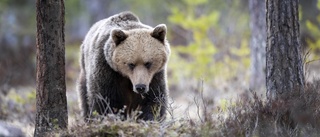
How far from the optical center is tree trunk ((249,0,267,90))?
36.4 feet

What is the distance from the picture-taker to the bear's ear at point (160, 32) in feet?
23.0

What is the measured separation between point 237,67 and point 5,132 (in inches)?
350

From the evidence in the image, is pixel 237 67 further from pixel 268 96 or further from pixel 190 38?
pixel 268 96

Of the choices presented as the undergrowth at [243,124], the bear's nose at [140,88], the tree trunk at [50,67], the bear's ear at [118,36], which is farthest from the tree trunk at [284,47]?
the tree trunk at [50,67]

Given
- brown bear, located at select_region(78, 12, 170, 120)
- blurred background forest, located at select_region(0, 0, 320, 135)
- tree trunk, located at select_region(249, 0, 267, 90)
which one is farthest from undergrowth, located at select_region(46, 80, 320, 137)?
tree trunk, located at select_region(249, 0, 267, 90)

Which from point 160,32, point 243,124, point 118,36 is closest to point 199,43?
point 160,32

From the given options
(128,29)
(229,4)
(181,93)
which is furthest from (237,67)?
(128,29)

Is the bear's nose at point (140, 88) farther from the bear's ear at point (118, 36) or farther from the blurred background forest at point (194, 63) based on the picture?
the blurred background forest at point (194, 63)

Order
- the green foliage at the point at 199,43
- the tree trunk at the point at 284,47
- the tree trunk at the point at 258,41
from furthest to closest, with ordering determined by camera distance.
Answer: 1. the green foliage at the point at 199,43
2. the tree trunk at the point at 258,41
3. the tree trunk at the point at 284,47

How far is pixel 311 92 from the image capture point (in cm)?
626

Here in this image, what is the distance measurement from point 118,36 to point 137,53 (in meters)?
0.31

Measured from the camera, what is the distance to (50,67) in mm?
6293

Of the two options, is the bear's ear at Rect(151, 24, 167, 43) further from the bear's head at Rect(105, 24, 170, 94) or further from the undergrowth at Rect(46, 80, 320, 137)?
the undergrowth at Rect(46, 80, 320, 137)

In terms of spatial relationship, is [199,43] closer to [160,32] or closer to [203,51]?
[203,51]
